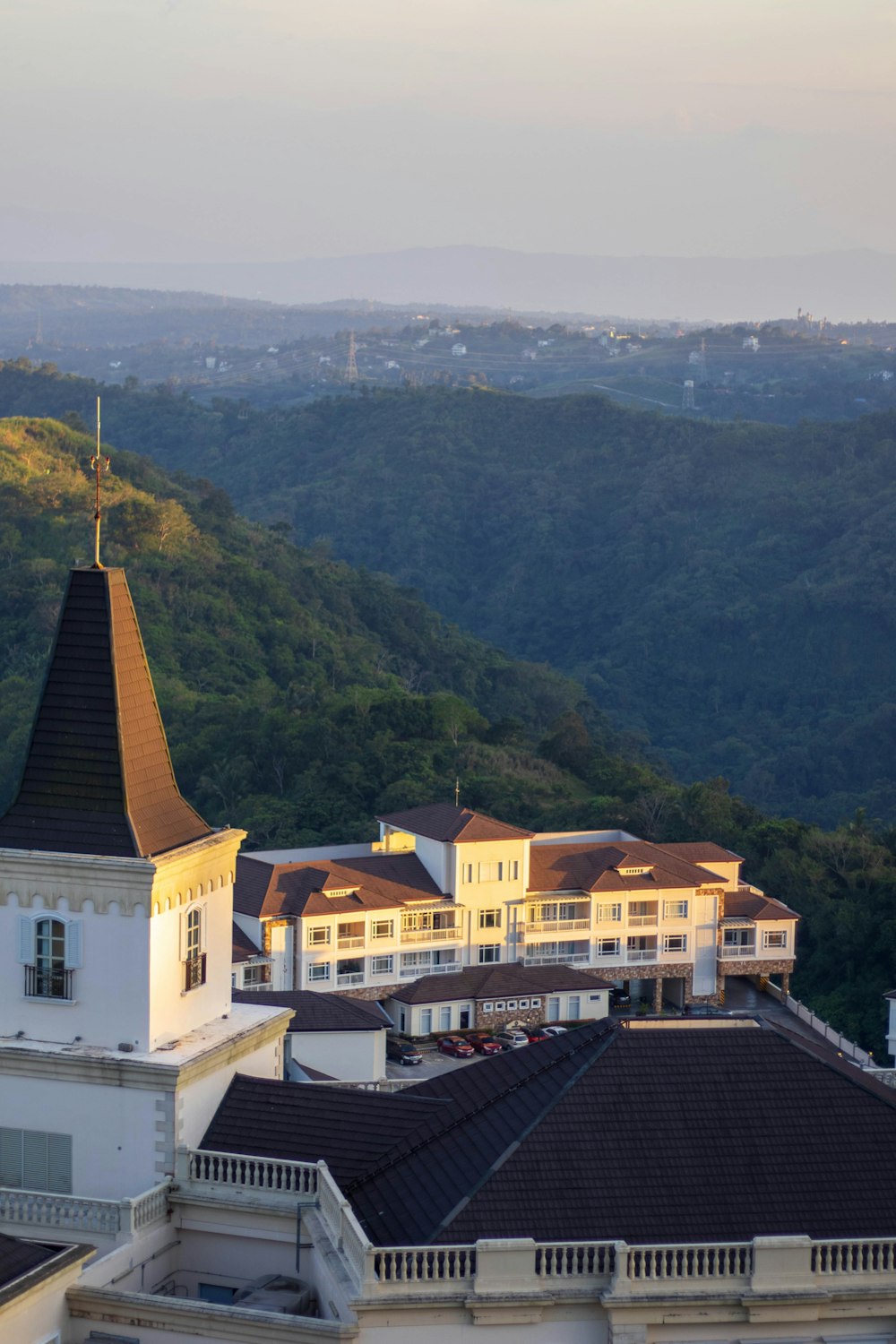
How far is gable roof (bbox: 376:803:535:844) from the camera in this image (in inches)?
1876

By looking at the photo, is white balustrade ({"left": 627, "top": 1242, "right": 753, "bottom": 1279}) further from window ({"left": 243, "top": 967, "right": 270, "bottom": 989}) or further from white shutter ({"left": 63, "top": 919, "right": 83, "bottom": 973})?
window ({"left": 243, "top": 967, "right": 270, "bottom": 989})

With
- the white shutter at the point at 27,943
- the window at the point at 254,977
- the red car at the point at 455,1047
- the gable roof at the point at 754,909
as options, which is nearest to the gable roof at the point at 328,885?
the window at the point at 254,977

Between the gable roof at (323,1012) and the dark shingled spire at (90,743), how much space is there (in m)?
16.6

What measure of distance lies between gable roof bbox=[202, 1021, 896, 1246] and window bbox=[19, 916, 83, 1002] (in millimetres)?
2606

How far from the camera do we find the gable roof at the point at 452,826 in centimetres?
4766

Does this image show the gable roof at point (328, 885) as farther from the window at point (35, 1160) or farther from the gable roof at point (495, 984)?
the window at point (35, 1160)

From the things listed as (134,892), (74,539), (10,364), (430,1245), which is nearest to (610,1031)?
(430,1245)

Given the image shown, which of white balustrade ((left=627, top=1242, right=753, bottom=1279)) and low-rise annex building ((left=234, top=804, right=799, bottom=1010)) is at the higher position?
white balustrade ((left=627, top=1242, right=753, bottom=1279))

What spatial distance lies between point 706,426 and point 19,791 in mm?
135971

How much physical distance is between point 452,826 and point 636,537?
9168cm

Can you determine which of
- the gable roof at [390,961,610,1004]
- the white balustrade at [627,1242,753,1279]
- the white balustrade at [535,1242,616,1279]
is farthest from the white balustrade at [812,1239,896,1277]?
the gable roof at [390,961,610,1004]

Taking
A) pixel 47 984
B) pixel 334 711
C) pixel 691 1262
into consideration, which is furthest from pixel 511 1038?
pixel 691 1262

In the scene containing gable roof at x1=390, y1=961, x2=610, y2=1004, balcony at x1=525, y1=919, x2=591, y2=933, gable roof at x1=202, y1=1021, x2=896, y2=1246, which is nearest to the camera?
gable roof at x1=202, y1=1021, x2=896, y2=1246

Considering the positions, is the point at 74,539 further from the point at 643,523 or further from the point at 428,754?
the point at 643,523
